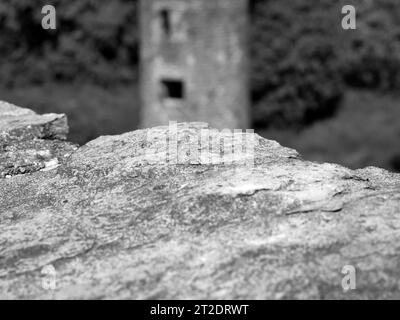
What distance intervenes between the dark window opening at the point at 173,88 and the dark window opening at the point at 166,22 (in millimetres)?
1020

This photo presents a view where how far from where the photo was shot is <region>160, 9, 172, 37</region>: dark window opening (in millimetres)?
17359

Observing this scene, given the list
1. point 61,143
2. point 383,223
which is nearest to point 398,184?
point 383,223

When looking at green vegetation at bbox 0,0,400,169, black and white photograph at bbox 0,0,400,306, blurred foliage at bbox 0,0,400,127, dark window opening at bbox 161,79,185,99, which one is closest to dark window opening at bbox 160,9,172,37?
dark window opening at bbox 161,79,185,99

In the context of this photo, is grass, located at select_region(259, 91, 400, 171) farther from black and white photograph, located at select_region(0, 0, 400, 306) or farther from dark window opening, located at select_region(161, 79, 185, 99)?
black and white photograph, located at select_region(0, 0, 400, 306)

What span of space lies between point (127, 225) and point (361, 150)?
53.8 ft

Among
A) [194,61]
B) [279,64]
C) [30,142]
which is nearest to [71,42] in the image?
[194,61]

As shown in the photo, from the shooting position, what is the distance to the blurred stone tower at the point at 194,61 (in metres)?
17.2

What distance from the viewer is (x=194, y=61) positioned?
57.6ft

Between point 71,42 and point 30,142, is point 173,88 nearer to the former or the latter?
point 71,42

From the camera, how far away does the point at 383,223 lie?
8.63 feet

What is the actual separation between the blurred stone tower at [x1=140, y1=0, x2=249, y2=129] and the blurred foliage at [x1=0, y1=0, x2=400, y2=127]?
1341 mm

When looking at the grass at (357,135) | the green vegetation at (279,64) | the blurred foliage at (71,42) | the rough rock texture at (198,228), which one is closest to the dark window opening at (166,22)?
the green vegetation at (279,64)

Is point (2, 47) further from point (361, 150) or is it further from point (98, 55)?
point (361, 150)

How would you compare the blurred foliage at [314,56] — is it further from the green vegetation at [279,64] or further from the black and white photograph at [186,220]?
the black and white photograph at [186,220]
